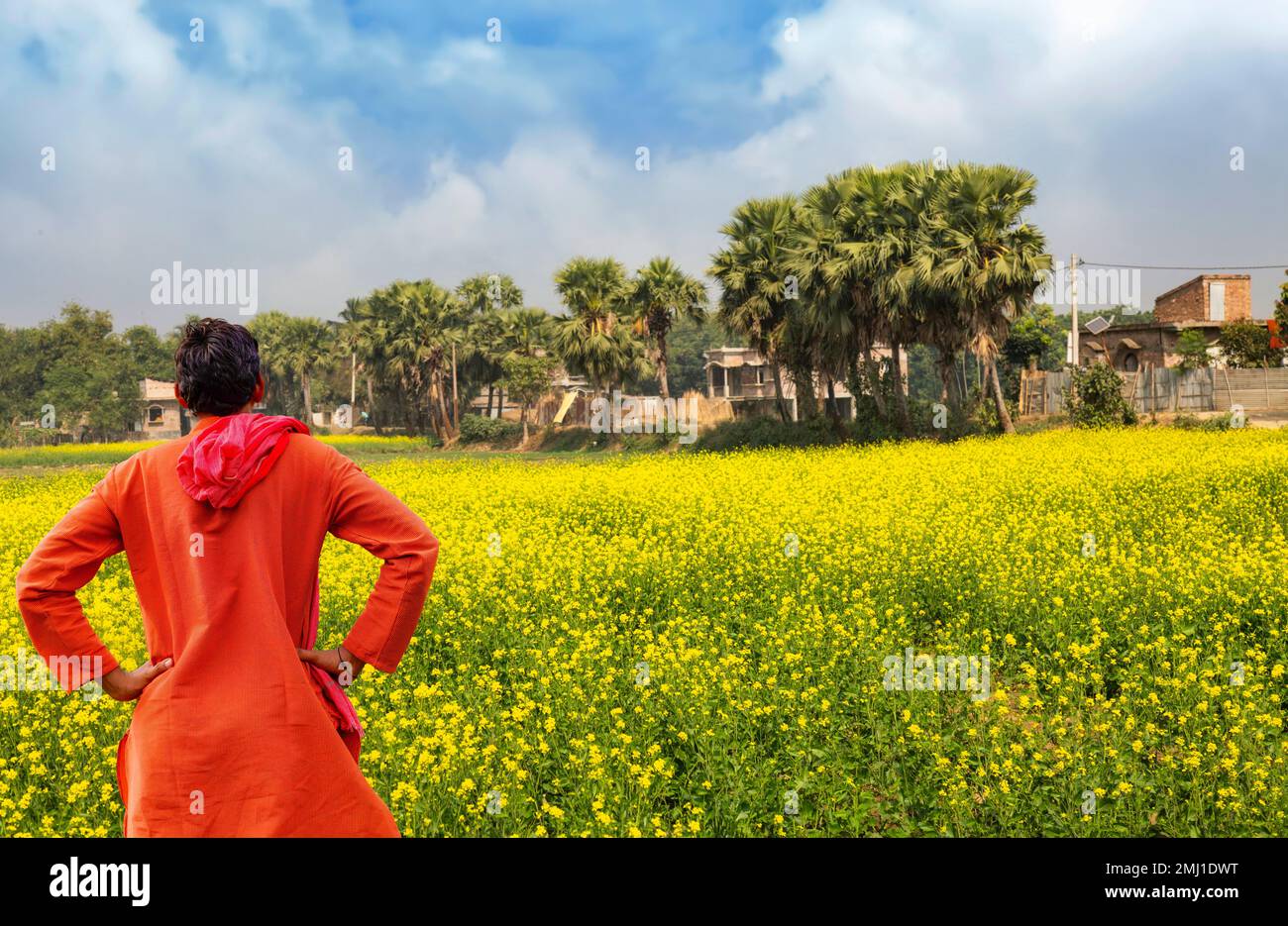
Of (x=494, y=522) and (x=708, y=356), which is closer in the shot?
(x=494, y=522)

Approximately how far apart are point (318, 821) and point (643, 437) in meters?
48.6

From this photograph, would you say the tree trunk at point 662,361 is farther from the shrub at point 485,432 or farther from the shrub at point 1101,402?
the shrub at point 1101,402

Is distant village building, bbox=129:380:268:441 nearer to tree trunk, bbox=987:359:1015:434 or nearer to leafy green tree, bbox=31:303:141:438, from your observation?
leafy green tree, bbox=31:303:141:438

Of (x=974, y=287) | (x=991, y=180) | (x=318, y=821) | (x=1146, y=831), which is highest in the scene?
(x=991, y=180)

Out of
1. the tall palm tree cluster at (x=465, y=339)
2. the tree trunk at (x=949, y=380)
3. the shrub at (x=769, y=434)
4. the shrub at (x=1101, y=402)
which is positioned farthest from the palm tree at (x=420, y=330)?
the shrub at (x=1101, y=402)

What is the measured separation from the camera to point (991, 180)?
31719mm

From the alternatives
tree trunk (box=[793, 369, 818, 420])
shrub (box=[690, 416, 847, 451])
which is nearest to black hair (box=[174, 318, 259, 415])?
shrub (box=[690, 416, 847, 451])

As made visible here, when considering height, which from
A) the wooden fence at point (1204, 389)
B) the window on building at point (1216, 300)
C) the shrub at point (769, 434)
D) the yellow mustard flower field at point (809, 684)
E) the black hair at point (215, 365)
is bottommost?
the yellow mustard flower field at point (809, 684)

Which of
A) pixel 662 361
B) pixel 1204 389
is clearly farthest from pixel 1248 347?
pixel 662 361

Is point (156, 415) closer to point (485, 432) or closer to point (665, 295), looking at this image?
point (485, 432)

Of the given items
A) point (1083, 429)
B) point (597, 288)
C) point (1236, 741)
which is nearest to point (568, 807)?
point (1236, 741)

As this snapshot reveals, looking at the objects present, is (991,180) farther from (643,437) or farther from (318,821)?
(318,821)

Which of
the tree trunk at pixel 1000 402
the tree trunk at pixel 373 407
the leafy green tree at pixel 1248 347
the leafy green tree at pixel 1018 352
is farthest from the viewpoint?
the tree trunk at pixel 373 407

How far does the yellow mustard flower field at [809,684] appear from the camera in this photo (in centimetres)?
492
